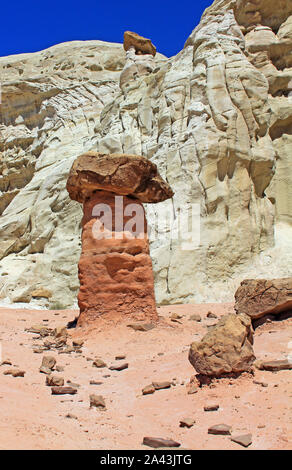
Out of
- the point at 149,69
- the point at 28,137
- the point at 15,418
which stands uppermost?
the point at 149,69

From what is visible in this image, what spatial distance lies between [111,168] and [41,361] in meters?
3.84

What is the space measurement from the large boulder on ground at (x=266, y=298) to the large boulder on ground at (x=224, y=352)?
235 centimetres

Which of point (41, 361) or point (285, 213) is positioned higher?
point (285, 213)

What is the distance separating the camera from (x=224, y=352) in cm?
434

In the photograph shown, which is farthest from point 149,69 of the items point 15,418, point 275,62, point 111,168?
point 15,418

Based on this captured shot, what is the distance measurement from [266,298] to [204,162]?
7.99 m

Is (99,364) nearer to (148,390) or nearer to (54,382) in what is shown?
(54,382)

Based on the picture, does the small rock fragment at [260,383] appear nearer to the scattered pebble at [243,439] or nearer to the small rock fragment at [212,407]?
the small rock fragment at [212,407]

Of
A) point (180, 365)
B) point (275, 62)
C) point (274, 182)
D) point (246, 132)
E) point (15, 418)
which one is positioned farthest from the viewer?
point (275, 62)

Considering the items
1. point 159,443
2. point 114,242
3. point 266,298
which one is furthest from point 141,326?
point 159,443

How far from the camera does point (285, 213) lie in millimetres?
15578

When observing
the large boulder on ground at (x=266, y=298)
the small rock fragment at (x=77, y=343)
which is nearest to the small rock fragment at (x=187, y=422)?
the large boulder on ground at (x=266, y=298)

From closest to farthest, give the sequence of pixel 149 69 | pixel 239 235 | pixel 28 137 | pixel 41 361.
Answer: pixel 41 361 → pixel 239 235 → pixel 149 69 → pixel 28 137

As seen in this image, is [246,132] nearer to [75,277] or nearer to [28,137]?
[75,277]
